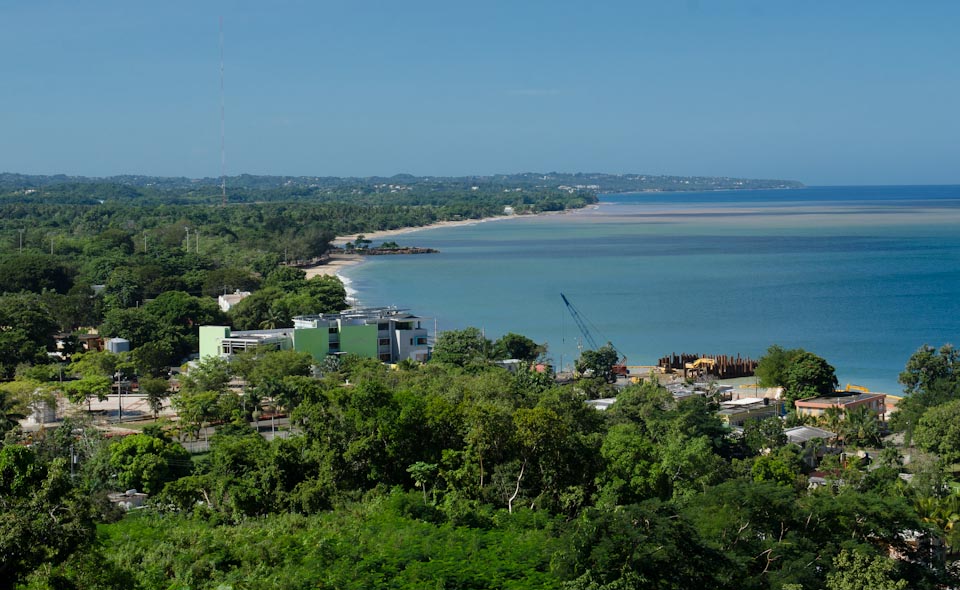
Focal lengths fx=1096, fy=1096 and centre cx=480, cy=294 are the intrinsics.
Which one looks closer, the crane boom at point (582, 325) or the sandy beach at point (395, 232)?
the crane boom at point (582, 325)

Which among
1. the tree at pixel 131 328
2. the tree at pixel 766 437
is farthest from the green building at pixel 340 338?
the tree at pixel 766 437

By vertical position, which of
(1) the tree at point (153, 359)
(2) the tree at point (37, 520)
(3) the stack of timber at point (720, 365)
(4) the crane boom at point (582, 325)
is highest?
(2) the tree at point (37, 520)

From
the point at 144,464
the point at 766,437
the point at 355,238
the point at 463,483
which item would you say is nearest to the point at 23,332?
the point at 144,464

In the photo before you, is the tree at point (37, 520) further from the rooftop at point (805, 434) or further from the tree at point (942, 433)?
the tree at point (942, 433)

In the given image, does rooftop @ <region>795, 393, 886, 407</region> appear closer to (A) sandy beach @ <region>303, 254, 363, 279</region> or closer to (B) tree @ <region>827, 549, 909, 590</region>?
(B) tree @ <region>827, 549, 909, 590</region>

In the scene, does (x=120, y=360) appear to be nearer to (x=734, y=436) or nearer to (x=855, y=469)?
(x=734, y=436)

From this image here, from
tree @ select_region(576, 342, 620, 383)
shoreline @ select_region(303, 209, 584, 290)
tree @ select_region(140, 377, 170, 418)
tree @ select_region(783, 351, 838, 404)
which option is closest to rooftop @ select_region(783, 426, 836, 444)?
tree @ select_region(783, 351, 838, 404)

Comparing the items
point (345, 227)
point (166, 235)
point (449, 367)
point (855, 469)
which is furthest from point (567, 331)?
point (345, 227)
